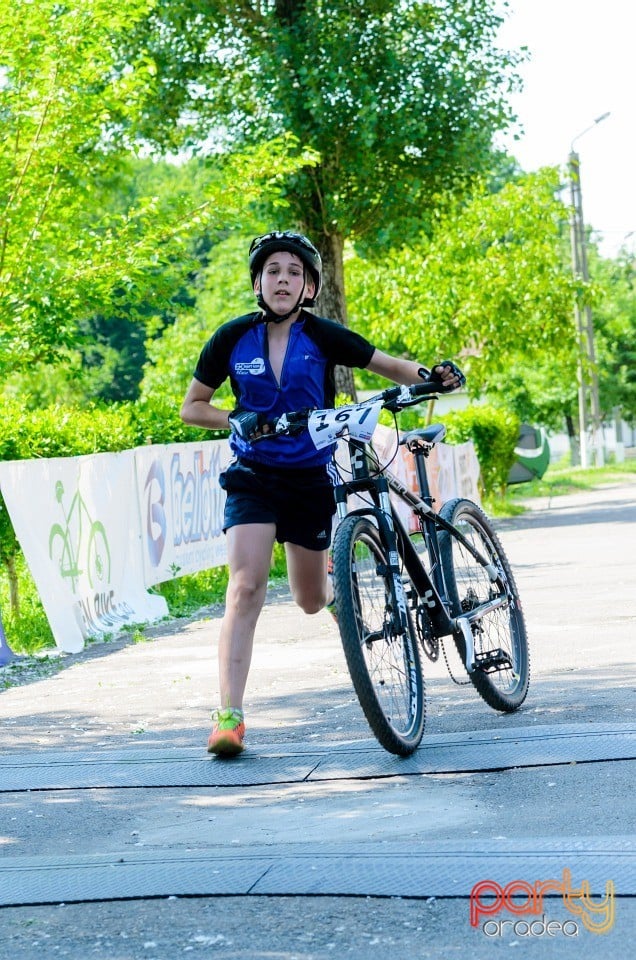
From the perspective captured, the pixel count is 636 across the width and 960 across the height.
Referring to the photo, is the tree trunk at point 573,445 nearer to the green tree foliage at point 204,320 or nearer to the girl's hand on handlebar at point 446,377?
the green tree foliage at point 204,320

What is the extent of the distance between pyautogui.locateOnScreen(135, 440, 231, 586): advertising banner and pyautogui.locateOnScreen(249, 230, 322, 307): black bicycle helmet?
20.9ft

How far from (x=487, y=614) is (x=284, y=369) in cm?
136

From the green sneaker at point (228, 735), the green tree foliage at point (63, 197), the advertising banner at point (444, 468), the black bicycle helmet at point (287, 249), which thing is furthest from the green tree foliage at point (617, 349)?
the green sneaker at point (228, 735)

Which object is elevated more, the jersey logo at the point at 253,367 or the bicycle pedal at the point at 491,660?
the jersey logo at the point at 253,367

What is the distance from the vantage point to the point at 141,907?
4.01m

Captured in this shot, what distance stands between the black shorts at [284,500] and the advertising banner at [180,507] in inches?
249

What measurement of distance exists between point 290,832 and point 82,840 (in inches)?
27.0

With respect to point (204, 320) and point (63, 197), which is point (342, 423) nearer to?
point (63, 197)

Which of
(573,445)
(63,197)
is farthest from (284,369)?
(573,445)

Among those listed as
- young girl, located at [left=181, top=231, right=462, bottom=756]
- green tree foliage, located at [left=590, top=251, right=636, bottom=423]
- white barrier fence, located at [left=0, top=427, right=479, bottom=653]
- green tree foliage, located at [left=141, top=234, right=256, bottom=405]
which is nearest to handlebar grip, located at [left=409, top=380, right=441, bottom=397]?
young girl, located at [left=181, top=231, right=462, bottom=756]

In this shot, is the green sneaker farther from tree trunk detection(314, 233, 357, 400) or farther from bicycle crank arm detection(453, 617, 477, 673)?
tree trunk detection(314, 233, 357, 400)

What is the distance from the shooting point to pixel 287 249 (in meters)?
6.07

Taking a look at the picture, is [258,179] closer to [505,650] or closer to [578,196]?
[505,650]

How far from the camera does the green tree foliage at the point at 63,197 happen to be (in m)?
13.1
